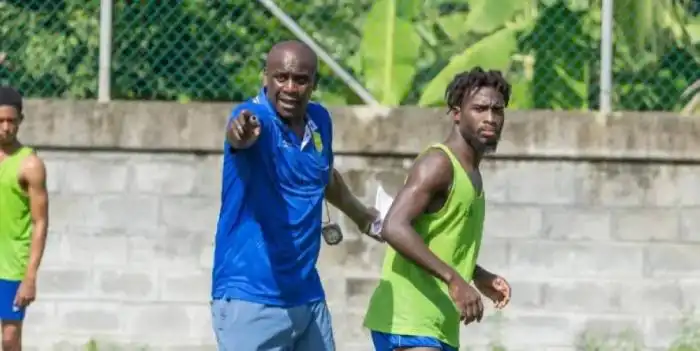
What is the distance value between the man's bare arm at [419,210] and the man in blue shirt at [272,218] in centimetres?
29

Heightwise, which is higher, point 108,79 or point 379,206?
point 108,79

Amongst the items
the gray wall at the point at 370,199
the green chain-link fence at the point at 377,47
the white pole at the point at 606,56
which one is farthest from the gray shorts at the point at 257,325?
the white pole at the point at 606,56

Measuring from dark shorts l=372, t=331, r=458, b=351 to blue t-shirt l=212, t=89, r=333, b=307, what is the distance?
1.35 feet

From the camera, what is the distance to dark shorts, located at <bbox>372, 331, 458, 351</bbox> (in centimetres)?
552

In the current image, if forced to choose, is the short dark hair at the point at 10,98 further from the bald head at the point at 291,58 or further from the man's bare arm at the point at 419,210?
the man's bare arm at the point at 419,210

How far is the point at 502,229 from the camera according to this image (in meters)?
8.49

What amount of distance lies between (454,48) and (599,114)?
3.27 feet

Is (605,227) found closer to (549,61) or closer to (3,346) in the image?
(549,61)

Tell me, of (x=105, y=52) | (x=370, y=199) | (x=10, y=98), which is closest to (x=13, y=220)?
(x=10, y=98)

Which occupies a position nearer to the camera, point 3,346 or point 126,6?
point 3,346

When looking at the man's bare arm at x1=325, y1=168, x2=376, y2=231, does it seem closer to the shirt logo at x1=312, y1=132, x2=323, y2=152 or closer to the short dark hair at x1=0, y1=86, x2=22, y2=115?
the shirt logo at x1=312, y1=132, x2=323, y2=152

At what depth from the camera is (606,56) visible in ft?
28.6

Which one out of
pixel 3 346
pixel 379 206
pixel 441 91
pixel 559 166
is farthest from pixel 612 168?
pixel 3 346

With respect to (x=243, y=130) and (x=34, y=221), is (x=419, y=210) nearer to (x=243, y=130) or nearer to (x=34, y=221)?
(x=243, y=130)
